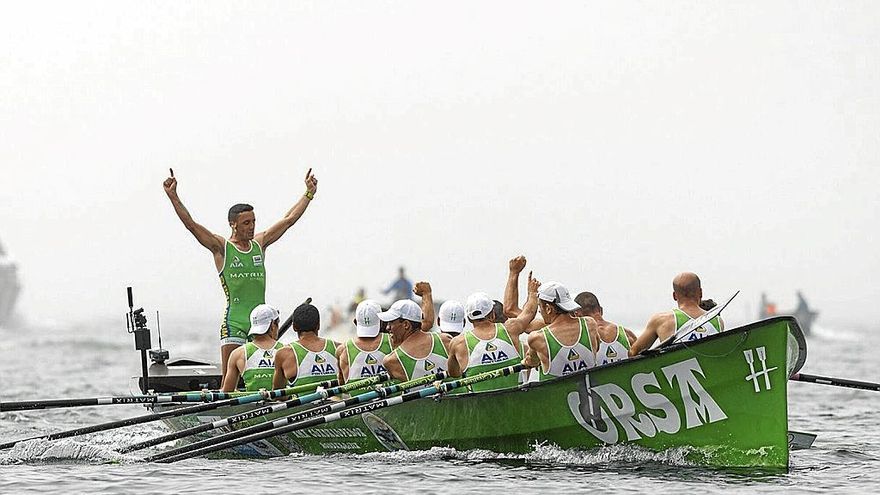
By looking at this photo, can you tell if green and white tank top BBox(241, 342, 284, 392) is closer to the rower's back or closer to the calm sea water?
the rower's back

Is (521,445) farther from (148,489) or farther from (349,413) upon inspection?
(148,489)

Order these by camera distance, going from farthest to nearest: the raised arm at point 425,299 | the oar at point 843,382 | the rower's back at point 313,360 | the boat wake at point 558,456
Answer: the oar at point 843,382 → the rower's back at point 313,360 → the raised arm at point 425,299 → the boat wake at point 558,456

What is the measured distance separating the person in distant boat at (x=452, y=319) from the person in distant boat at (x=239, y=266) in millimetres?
2221

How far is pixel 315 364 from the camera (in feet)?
48.3

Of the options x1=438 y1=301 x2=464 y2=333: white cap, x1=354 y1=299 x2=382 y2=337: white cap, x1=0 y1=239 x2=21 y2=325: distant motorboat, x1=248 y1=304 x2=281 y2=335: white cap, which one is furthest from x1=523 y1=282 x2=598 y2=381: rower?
x1=0 y1=239 x2=21 y2=325: distant motorboat

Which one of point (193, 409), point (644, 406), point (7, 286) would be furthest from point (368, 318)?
point (7, 286)

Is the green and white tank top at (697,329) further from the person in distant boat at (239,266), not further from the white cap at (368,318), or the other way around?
the person in distant boat at (239,266)

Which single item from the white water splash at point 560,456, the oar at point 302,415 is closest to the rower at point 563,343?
the white water splash at point 560,456

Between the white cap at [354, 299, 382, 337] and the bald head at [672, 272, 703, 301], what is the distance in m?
3.12

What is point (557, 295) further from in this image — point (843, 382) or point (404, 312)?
point (843, 382)

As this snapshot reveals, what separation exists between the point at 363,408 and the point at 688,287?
3.26 metres

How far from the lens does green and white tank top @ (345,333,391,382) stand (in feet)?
47.1

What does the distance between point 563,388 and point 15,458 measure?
5.76 metres

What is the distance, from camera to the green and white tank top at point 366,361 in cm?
1437
